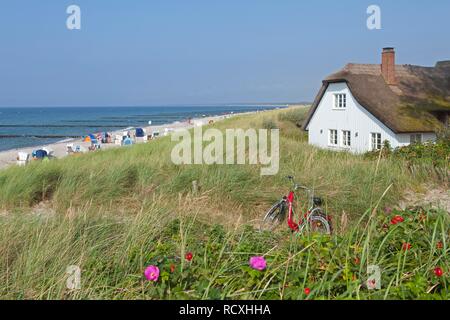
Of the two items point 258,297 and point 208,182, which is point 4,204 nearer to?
point 208,182

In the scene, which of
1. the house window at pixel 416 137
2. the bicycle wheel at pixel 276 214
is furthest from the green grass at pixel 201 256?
the house window at pixel 416 137

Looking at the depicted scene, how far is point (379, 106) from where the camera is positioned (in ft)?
72.8

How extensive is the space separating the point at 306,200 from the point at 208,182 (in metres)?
1.65

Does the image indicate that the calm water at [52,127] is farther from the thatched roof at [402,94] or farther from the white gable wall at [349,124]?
the thatched roof at [402,94]

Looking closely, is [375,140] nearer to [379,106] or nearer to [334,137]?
[379,106]

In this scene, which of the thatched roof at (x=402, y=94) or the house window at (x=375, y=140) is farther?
the house window at (x=375, y=140)

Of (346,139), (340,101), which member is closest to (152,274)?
(346,139)

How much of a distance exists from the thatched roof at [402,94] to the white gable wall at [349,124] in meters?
0.40

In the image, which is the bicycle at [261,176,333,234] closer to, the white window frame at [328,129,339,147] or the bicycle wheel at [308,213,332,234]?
A: the bicycle wheel at [308,213,332,234]

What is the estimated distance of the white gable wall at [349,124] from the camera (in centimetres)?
2136

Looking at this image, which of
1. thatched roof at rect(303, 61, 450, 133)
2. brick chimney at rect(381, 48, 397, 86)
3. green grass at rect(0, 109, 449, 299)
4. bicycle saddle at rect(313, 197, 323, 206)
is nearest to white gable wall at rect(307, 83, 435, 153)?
thatched roof at rect(303, 61, 450, 133)

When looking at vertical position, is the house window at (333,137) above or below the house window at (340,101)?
below
